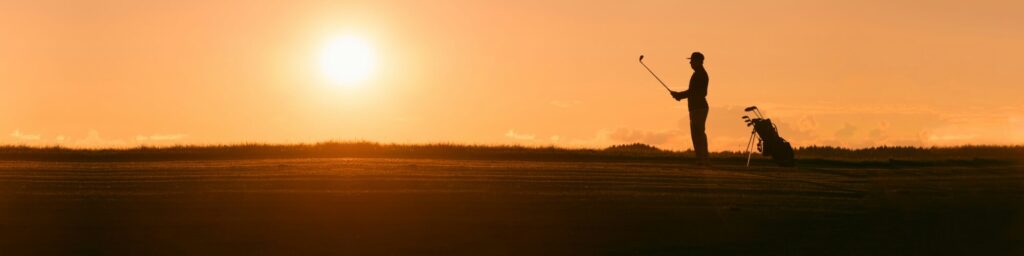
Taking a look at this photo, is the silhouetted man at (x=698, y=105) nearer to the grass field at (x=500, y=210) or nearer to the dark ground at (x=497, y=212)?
the grass field at (x=500, y=210)

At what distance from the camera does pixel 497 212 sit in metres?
16.1

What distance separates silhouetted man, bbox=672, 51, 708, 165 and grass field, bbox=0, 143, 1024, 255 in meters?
0.96

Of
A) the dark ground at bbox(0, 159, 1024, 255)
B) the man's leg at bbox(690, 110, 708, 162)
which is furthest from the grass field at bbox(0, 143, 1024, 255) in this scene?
the man's leg at bbox(690, 110, 708, 162)

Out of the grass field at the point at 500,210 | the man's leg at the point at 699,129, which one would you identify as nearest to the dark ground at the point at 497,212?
the grass field at the point at 500,210

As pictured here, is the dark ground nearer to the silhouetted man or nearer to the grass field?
the grass field

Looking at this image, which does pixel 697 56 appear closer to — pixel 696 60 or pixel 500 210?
pixel 696 60

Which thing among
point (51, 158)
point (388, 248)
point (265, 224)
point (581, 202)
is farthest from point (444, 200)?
point (51, 158)

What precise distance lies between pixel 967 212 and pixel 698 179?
5.34 meters

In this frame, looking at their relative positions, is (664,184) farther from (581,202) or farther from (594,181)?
(581,202)

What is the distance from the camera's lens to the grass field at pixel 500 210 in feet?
44.8

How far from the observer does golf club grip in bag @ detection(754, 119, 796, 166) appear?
2794cm

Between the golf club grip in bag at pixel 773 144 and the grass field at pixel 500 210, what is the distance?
82.6 inches

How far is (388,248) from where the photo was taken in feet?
43.2

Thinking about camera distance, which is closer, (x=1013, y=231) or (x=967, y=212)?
(x=1013, y=231)
